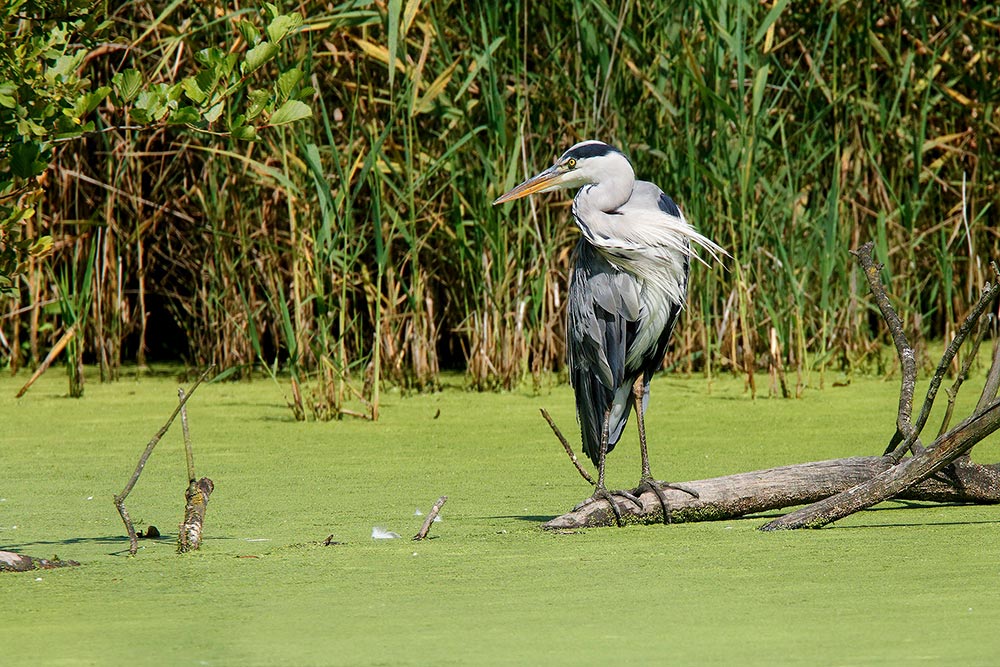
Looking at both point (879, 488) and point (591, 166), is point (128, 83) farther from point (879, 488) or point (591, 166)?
point (879, 488)

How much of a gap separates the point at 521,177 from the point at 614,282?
2.15 m

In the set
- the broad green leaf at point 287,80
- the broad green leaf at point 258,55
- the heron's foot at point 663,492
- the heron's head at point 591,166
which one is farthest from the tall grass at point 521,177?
the broad green leaf at point 258,55

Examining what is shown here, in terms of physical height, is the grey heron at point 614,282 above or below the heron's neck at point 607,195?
below

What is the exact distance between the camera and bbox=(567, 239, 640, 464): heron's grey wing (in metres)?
3.65

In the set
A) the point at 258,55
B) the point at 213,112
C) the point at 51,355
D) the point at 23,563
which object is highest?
the point at 258,55

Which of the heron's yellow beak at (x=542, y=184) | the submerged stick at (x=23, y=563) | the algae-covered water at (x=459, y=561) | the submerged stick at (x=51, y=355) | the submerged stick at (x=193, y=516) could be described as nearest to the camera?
the algae-covered water at (x=459, y=561)

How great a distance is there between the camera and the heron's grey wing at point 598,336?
12.0 ft

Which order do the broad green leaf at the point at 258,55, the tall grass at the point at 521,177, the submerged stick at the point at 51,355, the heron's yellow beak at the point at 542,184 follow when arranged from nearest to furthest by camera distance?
the broad green leaf at the point at 258,55
the heron's yellow beak at the point at 542,184
the tall grass at the point at 521,177
the submerged stick at the point at 51,355

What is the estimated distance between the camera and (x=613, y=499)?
11.1 feet

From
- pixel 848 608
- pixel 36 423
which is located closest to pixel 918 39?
pixel 36 423

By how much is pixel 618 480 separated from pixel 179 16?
3.36 metres

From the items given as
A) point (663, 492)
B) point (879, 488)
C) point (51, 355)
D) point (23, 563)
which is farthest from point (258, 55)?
point (51, 355)

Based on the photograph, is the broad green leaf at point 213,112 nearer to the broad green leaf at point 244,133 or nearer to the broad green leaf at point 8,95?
the broad green leaf at point 244,133

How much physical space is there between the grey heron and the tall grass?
140 centimetres
